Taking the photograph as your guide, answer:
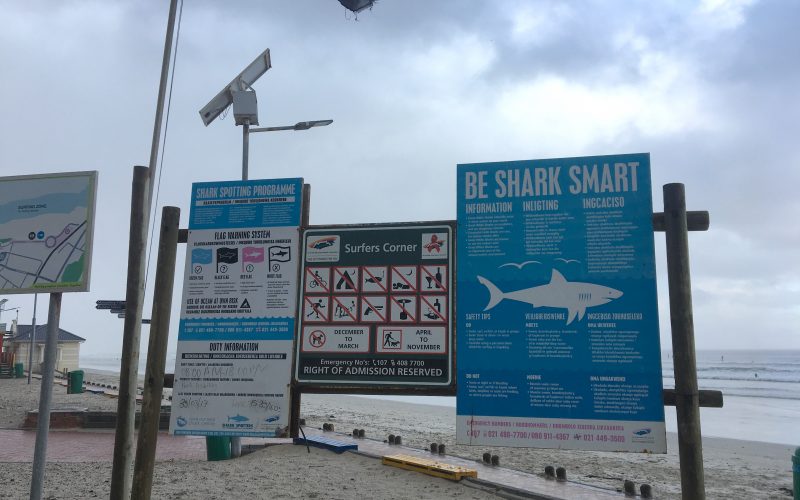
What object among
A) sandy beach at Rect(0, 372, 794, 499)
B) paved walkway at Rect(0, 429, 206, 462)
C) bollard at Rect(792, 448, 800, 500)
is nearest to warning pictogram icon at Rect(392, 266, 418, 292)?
sandy beach at Rect(0, 372, 794, 499)

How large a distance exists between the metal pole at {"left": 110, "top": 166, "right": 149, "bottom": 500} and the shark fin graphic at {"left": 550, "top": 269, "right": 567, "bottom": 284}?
342 cm

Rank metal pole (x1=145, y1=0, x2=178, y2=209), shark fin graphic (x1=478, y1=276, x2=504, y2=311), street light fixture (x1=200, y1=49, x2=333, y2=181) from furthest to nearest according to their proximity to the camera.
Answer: street light fixture (x1=200, y1=49, x2=333, y2=181)
metal pole (x1=145, y1=0, x2=178, y2=209)
shark fin graphic (x1=478, y1=276, x2=504, y2=311)

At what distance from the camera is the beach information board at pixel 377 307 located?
5000 millimetres

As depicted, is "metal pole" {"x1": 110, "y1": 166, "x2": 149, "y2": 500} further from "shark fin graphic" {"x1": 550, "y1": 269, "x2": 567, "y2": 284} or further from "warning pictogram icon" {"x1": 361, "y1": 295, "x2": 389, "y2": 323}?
"shark fin graphic" {"x1": 550, "y1": 269, "x2": 567, "y2": 284}

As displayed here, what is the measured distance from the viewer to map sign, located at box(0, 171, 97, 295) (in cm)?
552

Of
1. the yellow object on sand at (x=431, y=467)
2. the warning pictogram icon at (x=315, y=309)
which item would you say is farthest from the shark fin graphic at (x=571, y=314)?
the yellow object on sand at (x=431, y=467)

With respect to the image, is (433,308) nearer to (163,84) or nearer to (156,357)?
(156,357)

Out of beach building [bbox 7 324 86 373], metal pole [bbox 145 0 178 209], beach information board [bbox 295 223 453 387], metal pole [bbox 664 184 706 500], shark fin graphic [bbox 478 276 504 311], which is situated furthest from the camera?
beach building [bbox 7 324 86 373]

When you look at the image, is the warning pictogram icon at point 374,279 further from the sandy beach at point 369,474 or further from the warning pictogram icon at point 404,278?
the sandy beach at point 369,474

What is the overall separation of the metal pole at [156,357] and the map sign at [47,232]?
67 centimetres

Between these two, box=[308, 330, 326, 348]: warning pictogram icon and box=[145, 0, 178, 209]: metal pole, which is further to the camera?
box=[145, 0, 178, 209]: metal pole

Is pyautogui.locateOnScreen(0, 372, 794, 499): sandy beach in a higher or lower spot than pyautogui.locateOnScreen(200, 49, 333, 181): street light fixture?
lower

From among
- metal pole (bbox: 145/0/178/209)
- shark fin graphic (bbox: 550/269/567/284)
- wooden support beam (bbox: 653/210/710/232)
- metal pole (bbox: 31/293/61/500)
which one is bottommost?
metal pole (bbox: 31/293/61/500)

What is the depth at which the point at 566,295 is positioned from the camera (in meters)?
4.71
